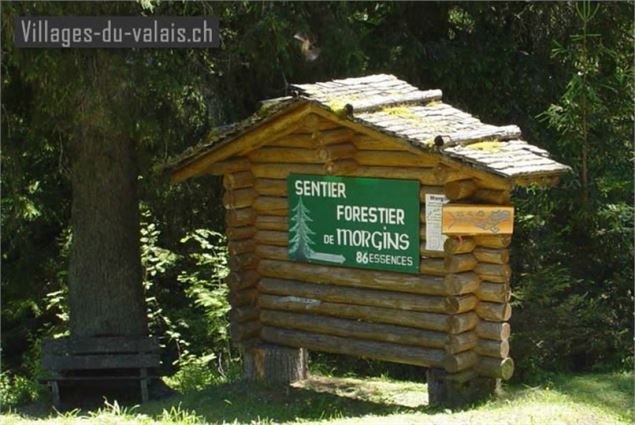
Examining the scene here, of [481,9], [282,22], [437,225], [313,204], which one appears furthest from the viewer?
[481,9]

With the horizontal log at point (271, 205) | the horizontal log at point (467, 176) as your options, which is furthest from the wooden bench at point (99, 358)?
the horizontal log at point (467, 176)

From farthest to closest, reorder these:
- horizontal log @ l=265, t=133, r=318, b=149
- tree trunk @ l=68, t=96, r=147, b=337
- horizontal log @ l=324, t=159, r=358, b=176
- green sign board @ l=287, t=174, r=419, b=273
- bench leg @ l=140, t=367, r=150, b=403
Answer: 1. tree trunk @ l=68, t=96, r=147, b=337
2. bench leg @ l=140, t=367, r=150, b=403
3. horizontal log @ l=265, t=133, r=318, b=149
4. horizontal log @ l=324, t=159, r=358, b=176
5. green sign board @ l=287, t=174, r=419, b=273

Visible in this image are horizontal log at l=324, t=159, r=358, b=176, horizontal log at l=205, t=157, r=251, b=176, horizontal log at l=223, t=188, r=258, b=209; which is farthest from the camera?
horizontal log at l=223, t=188, r=258, b=209

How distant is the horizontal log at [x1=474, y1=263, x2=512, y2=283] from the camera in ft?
34.2

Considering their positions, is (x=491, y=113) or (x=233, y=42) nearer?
(x=233, y=42)

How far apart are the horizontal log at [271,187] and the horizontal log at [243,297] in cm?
111

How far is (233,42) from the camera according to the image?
13.4 meters

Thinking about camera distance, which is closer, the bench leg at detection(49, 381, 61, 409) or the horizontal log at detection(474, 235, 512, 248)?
the horizontal log at detection(474, 235, 512, 248)

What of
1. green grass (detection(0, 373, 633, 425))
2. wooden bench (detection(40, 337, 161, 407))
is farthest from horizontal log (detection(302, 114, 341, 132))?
wooden bench (detection(40, 337, 161, 407))

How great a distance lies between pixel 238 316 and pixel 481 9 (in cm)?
561

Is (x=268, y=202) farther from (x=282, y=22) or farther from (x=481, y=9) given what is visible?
(x=481, y=9)

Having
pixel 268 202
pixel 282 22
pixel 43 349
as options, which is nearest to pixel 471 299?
pixel 268 202

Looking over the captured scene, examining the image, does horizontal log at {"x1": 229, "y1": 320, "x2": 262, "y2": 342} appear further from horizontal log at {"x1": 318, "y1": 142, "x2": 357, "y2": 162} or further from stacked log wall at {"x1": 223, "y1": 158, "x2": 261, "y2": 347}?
horizontal log at {"x1": 318, "y1": 142, "x2": 357, "y2": 162}

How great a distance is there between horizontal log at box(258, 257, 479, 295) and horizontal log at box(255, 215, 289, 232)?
14.6 inches
